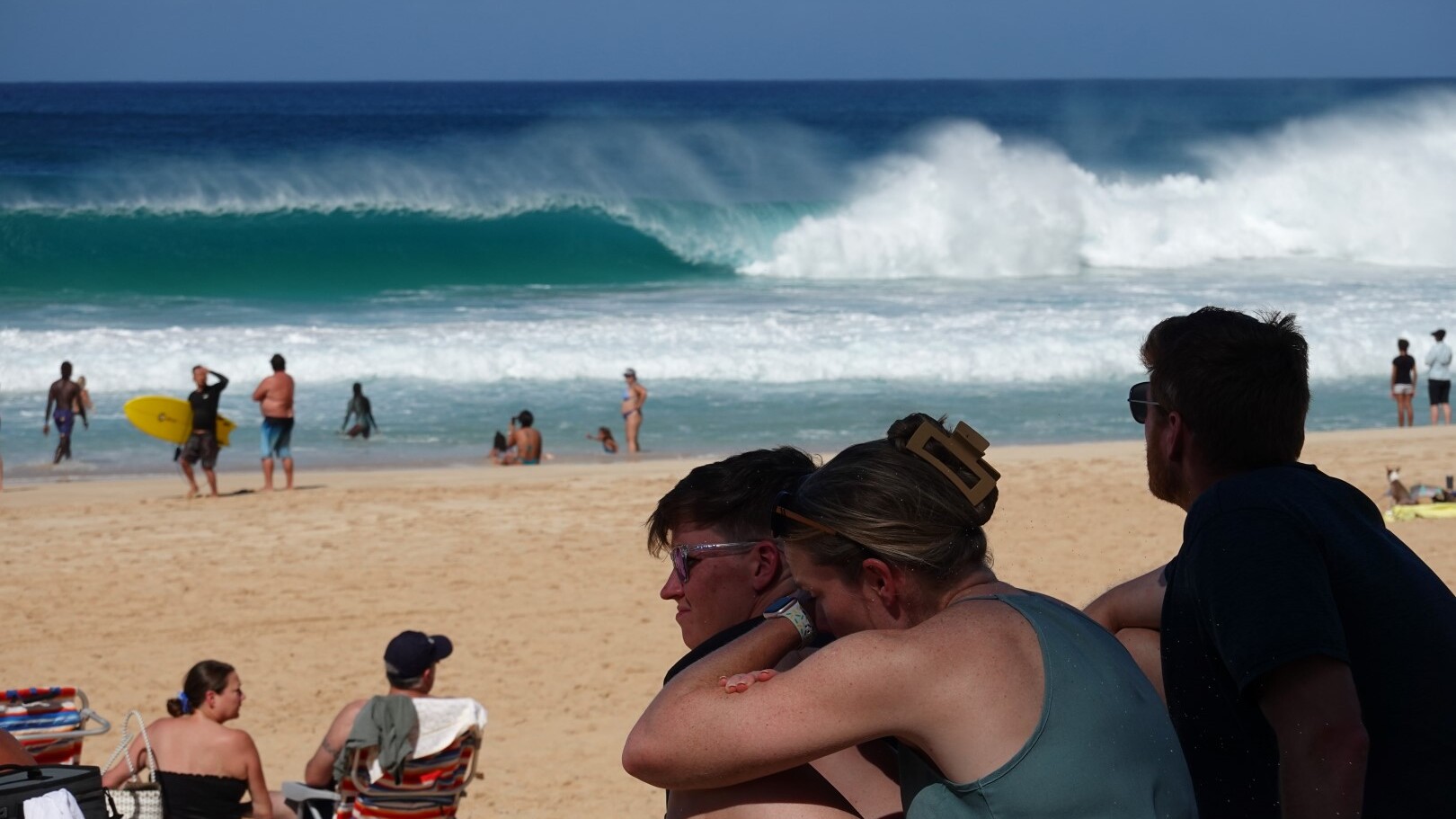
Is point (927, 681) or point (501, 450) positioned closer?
point (927, 681)

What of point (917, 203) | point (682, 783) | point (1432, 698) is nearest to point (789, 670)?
point (682, 783)

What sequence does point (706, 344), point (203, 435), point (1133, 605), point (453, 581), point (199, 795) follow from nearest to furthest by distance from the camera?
point (1133, 605), point (199, 795), point (453, 581), point (203, 435), point (706, 344)

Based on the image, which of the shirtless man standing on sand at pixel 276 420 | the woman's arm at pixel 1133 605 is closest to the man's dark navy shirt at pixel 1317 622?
the woman's arm at pixel 1133 605

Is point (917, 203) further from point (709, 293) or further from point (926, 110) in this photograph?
point (926, 110)

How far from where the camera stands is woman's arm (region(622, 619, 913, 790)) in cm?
162

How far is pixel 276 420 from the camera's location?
13.7m

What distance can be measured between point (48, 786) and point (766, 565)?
6.51 feet

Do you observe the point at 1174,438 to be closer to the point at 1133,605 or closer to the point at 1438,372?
the point at 1133,605

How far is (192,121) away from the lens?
64.9 meters

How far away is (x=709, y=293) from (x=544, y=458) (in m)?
13.2

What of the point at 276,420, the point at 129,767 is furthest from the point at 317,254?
the point at 129,767

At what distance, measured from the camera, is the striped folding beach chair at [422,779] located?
5.34 m

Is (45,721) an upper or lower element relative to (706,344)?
lower

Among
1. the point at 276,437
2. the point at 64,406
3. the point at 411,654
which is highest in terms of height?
the point at 64,406
